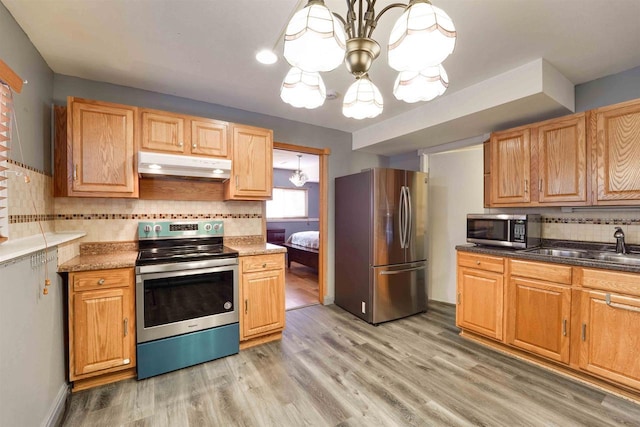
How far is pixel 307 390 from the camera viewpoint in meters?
2.03

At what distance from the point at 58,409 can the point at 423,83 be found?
287cm

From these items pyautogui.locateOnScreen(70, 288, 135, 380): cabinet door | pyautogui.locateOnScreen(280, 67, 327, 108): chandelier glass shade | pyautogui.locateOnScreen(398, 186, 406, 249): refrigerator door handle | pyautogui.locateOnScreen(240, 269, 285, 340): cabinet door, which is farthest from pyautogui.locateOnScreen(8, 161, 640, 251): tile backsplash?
pyautogui.locateOnScreen(280, 67, 327, 108): chandelier glass shade

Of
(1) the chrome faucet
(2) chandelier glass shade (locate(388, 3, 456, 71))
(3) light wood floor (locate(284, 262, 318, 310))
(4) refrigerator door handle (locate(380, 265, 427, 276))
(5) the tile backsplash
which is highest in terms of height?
(2) chandelier glass shade (locate(388, 3, 456, 71))

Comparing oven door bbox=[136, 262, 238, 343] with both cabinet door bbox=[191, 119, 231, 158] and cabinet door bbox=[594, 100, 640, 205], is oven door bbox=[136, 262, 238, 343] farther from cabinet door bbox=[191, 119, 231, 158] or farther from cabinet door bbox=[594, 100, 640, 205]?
cabinet door bbox=[594, 100, 640, 205]

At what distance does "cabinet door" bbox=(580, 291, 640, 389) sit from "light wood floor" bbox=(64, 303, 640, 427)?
0.18 m

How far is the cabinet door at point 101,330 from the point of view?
1971 mm

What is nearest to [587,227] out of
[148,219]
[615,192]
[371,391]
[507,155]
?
[615,192]

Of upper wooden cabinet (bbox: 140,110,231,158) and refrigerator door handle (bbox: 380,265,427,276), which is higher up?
upper wooden cabinet (bbox: 140,110,231,158)

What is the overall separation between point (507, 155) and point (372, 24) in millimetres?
2371

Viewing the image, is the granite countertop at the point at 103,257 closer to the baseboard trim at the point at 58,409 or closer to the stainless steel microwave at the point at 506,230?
the baseboard trim at the point at 58,409

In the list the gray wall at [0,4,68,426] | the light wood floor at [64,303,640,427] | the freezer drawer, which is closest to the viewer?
the gray wall at [0,4,68,426]

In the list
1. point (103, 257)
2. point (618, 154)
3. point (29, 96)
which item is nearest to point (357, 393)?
point (103, 257)

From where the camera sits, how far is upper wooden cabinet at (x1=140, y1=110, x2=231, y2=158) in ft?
8.04

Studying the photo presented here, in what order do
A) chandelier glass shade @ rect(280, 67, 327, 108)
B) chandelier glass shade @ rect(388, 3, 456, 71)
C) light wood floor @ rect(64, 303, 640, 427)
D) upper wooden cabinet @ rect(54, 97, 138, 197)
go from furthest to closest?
1. upper wooden cabinet @ rect(54, 97, 138, 197)
2. light wood floor @ rect(64, 303, 640, 427)
3. chandelier glass shade @ rect(280, 67, 327, 108)
4. chandelier glass shade @ rect(388, 3, 456, 71)
